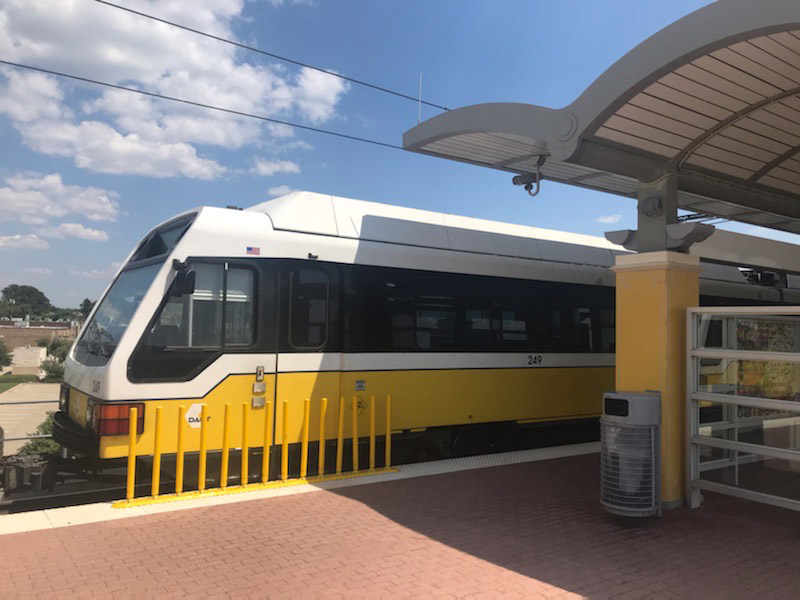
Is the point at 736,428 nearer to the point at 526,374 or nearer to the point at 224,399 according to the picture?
the point at 526,374

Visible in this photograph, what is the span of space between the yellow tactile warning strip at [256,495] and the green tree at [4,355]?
9161 centimetres

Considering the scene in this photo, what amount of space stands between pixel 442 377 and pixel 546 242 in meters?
3.43

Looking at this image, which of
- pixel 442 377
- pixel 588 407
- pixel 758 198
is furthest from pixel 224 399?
pixel 758 198

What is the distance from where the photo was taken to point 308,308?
7277mm

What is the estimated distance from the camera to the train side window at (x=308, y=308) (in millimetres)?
7152

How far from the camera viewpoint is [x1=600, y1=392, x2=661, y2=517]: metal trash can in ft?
19.0

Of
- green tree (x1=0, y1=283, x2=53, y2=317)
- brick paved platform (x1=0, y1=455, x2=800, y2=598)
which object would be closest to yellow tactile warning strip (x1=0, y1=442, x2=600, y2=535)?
brick paved platform (x1=0, y1=455, x2=800, y2=598)

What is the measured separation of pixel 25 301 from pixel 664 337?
139268 mm

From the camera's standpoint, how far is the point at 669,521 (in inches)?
230

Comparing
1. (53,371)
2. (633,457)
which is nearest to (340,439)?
(633,457)

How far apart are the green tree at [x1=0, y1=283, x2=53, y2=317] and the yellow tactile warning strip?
125 m

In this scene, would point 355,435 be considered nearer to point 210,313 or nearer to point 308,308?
point 308,308

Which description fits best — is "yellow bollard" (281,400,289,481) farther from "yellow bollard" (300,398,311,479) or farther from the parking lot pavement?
the parking lot pavement

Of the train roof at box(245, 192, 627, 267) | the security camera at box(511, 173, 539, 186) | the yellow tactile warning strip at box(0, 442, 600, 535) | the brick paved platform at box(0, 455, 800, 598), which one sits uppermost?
the security camera at box(511, 173, 539, 186)
